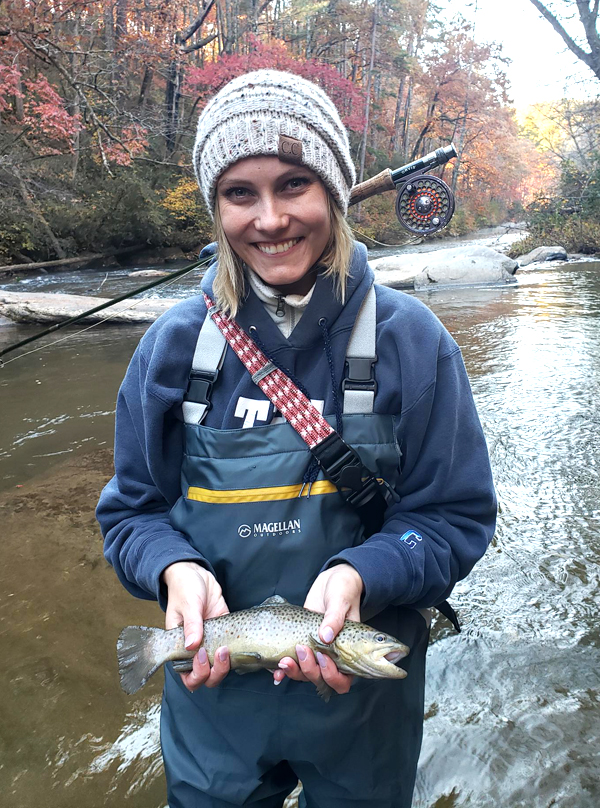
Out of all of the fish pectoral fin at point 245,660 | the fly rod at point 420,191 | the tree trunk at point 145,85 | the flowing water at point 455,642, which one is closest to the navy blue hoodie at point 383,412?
the fish pectoral fin at point 245,660

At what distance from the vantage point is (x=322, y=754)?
1483mm

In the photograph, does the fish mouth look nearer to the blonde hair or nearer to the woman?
the woman

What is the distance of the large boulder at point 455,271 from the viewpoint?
14.0 metres

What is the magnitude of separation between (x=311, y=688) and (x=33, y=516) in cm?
338

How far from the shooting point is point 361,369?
5.04 ft

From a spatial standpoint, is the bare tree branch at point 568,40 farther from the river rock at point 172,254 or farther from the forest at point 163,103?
the river rock at point 172,254

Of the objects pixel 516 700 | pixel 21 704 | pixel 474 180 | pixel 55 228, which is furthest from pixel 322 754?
pixel 474 180

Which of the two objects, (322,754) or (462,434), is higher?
(462,434)

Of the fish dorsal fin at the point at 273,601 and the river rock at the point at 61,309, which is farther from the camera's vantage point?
the river rock at the point at 61,309

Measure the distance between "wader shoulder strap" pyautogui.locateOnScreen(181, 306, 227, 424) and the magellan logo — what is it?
0.33 metres

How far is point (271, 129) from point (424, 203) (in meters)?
1.92

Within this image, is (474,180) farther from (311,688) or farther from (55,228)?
(311,688)

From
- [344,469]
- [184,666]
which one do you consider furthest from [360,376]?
[184,666]

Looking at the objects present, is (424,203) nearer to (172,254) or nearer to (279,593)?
(279,593)
